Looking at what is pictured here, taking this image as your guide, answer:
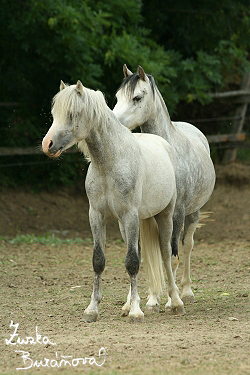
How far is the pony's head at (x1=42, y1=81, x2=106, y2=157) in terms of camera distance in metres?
4.82

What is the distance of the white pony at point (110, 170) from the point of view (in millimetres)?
4914

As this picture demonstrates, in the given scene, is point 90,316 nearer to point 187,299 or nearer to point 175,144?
point 187,299

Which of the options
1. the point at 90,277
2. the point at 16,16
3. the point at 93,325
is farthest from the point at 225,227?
the point at 93,325

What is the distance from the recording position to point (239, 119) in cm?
1405

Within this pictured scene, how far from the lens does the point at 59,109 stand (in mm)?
4895

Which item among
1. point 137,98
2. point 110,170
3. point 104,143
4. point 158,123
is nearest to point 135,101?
point 137,98

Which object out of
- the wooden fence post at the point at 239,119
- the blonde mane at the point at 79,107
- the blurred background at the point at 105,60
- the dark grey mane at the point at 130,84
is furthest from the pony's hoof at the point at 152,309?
the wooden fence post at the point at 239,119

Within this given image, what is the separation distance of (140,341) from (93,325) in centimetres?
77

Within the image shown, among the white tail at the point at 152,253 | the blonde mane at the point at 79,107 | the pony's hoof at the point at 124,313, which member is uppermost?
the blonde mane at the point at 79,107

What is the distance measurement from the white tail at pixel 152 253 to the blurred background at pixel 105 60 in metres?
4.62

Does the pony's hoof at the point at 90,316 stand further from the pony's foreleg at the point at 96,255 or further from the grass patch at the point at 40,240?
the grass patch at the point at 40,240

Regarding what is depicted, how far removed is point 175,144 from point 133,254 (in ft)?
5.11

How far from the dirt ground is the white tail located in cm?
32

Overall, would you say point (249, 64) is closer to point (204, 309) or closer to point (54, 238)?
point (54, 238)
